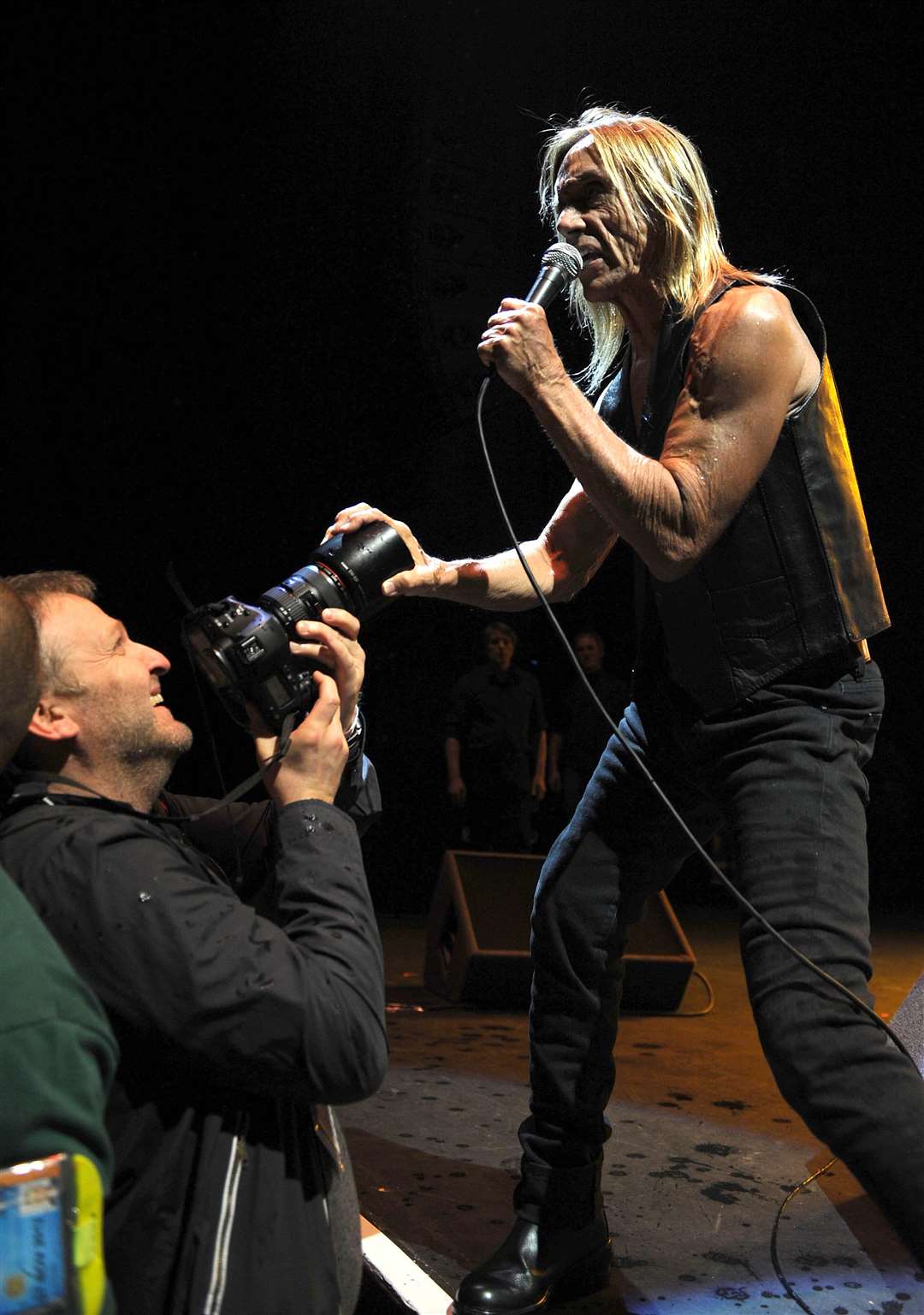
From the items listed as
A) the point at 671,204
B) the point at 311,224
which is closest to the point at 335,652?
the point at 671,204

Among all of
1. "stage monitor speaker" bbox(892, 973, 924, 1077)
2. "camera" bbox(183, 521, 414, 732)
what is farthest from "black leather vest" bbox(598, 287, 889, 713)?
"stage monitor speaker" bbox(892, 973, 924, 1077)

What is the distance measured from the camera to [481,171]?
221 inches

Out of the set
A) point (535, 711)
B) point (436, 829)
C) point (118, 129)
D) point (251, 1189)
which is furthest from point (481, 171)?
point (251, 1189)

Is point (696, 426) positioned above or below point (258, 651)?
above

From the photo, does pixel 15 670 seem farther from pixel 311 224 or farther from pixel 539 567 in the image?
pixel 311 224

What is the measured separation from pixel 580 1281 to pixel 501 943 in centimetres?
216

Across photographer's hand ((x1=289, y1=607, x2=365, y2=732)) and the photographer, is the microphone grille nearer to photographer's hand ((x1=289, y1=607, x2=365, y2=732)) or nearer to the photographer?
photographer's hand ((x1=289, y1=607, x2=365, y2=732))

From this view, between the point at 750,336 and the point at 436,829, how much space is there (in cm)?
628

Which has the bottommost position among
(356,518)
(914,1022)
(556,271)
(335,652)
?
(914,1022)

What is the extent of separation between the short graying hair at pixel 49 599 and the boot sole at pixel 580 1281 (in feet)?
3.85

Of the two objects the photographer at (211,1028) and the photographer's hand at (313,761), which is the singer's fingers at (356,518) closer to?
the photographer's hand at (313,761)

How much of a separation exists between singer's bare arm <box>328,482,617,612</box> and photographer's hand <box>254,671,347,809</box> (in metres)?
0.75

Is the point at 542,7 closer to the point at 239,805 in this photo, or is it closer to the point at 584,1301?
the point at 239,805

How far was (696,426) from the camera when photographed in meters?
1.63
